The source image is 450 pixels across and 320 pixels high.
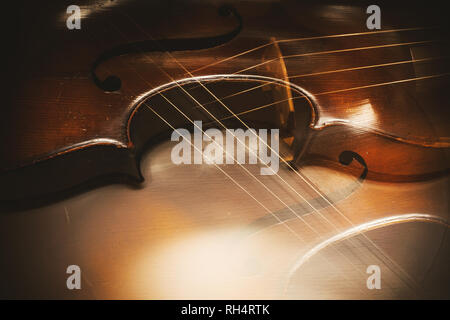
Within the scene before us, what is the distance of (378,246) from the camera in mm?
809

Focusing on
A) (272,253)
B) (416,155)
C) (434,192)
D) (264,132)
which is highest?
(264,132)

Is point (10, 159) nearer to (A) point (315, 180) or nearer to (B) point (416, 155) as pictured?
(A) point (315, 180)

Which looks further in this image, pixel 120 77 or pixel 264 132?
pixel 264 132

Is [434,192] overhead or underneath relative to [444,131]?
underneath

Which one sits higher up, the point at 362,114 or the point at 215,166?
the point at 362,114

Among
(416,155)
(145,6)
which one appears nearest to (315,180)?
(416,155)

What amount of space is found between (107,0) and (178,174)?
62cm

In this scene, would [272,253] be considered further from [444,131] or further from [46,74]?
[46,74]

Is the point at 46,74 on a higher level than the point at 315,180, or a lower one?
higher

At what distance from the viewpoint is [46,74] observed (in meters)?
0.80

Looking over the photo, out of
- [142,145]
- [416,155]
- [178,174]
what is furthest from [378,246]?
[142,145]
